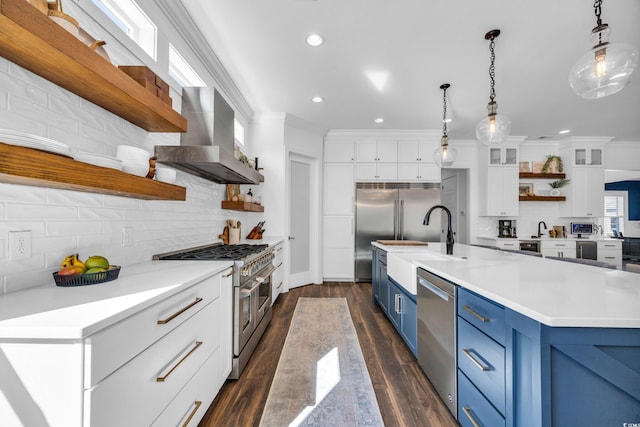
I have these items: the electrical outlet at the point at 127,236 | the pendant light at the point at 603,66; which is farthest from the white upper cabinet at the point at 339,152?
the electrical outlet at the point at 127,236

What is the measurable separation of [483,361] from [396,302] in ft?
4.18

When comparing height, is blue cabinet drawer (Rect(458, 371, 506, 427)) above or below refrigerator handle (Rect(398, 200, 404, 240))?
below

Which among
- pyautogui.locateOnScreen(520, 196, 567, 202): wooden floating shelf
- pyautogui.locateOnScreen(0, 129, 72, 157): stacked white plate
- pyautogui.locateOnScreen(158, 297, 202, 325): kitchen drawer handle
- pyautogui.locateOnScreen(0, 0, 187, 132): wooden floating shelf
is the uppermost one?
pyautogui.locateOnScreen(0, 0, 187, 132): wooden floating shelf

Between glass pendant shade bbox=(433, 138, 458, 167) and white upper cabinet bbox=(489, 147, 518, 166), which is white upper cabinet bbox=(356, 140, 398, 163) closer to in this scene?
glass pendant shade bbox=(433, 138, 458, 167)

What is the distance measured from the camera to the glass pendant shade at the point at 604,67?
139cm

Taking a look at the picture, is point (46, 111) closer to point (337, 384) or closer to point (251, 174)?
point (251, 174)

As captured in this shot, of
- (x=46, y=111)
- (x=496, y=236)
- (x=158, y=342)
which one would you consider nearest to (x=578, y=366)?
(x=158, y=342)

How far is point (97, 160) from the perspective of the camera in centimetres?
108

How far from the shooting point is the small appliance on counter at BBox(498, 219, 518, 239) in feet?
17.3

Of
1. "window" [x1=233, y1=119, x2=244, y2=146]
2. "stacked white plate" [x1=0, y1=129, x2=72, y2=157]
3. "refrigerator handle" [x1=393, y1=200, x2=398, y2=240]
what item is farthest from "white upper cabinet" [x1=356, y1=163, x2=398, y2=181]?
"stacked white plate" [x1=0, y1=129, x2=72, y2=157]

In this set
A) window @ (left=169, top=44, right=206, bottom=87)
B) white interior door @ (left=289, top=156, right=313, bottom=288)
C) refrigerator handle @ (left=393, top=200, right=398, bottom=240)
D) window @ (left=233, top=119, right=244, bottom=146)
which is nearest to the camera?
window @ (left=169, top=44, right=206, bottom=87)

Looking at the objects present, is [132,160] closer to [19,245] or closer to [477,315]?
[19,245]

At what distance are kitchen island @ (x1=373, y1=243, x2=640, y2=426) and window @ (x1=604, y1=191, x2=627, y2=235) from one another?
27.4ft

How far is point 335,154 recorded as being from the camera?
493 centimetres
